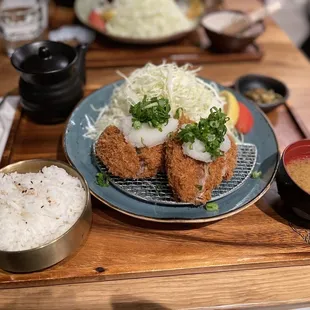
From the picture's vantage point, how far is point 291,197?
1.76 metres

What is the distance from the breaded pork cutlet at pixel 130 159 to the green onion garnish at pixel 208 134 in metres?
0.18

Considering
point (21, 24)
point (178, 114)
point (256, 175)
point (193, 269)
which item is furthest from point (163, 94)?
point (21, 24)

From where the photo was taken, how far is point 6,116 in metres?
2.44

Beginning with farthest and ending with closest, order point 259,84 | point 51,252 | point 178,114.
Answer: point 259,84, point 178,114, point 51,252

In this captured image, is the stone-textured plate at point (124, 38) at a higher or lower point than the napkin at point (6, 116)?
higher

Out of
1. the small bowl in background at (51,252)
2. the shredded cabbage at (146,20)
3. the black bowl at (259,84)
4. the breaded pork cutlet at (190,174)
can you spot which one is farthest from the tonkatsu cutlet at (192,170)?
the shredded cabbage at (146,20)

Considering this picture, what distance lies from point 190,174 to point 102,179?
466mm

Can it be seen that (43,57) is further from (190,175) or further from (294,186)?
(294,186)

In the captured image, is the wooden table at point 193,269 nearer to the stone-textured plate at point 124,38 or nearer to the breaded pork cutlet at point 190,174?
the breaded pork cutlet at point 190,174

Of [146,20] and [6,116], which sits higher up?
[146,20]

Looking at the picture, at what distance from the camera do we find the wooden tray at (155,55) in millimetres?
3080

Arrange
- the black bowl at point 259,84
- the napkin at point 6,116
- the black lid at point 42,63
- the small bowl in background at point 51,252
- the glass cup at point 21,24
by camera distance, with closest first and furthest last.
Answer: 1. the small bowl in background at point 51,252
2. the black lid at point 42,63
3. the napkin at point 6,116
4. the black bowl at point 259,84
5. the glass cup at point 21,24

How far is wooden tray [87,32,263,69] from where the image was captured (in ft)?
10.1

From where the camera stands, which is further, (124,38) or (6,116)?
(124,38)
